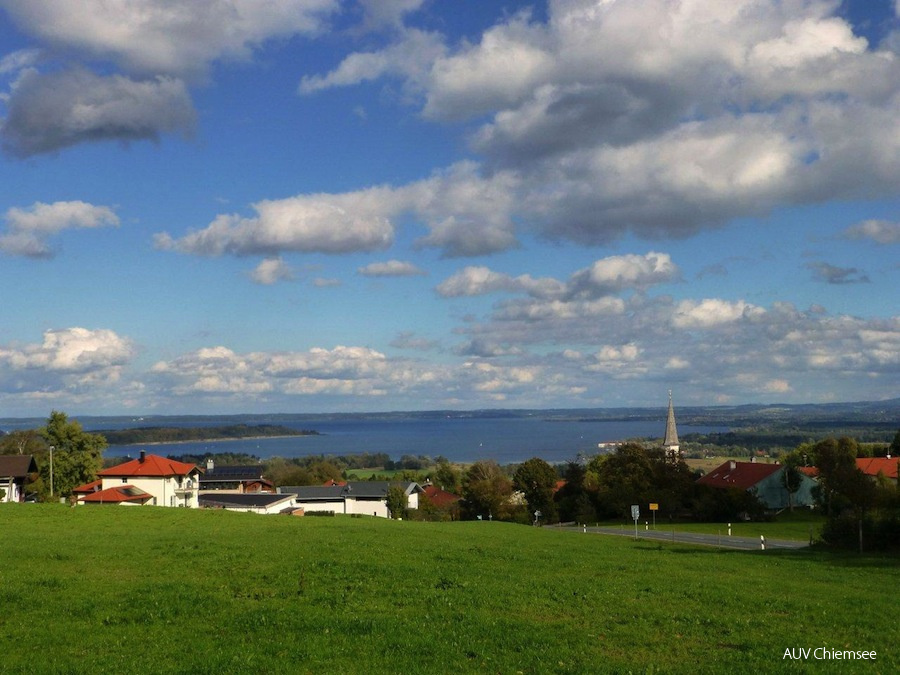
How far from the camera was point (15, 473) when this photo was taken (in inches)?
2778

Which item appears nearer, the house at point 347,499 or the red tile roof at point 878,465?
the red tile roof at point 878,465

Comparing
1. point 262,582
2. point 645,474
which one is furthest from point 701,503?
point 262,582

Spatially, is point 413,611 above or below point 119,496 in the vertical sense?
above

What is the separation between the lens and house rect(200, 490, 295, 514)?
78938mm

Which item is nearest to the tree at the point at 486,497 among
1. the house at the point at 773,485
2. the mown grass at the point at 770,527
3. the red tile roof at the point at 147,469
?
the mown grass at the point at 770,527

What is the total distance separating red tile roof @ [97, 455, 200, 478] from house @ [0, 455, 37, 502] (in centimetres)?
639

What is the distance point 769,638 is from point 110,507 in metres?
41.0

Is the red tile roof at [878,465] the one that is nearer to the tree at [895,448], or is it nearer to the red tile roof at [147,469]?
the tree at [895,448]

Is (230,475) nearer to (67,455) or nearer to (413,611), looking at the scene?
(67,455)

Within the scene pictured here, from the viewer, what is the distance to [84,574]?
65.0 ft

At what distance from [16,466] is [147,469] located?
1153cm

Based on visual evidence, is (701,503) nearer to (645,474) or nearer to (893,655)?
(645,474)

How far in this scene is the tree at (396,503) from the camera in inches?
3529

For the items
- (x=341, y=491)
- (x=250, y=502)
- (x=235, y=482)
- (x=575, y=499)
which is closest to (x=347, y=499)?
(x=341, y=491)
